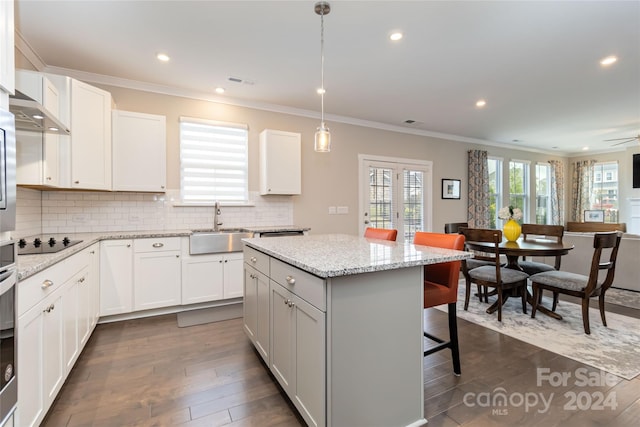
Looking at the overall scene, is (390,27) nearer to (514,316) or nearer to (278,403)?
(278,403)

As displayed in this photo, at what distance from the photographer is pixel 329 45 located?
2.83m

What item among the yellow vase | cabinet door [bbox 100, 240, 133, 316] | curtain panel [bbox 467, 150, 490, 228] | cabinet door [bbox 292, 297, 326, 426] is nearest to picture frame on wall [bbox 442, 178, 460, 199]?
curtain panel [bbox 467, 150, 490, 228]

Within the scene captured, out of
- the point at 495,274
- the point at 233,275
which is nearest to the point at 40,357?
the point at 233,275

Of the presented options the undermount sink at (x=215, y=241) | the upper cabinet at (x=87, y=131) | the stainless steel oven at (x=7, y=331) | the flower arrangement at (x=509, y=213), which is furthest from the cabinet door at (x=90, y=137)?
the flower arrangement at (x=509, y=213)

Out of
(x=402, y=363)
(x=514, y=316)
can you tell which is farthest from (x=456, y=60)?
(x=402, y=363)

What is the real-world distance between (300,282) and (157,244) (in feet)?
7.76

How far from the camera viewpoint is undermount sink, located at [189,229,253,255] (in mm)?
3400

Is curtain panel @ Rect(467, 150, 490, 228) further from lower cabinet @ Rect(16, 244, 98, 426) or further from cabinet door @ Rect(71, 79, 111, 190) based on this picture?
lower cabinet @ Rect(16, 244, 98, 426)

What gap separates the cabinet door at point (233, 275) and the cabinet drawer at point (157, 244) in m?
0.57

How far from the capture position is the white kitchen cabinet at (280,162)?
13.6 ft

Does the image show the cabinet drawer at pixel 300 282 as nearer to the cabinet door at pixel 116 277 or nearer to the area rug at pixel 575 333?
the cabinet door at pixel 116 277

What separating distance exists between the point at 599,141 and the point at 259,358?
8.58 m

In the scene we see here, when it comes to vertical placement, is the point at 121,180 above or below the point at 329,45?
below

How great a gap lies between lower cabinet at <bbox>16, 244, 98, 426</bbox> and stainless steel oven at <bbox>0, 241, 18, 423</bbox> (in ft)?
0.32
